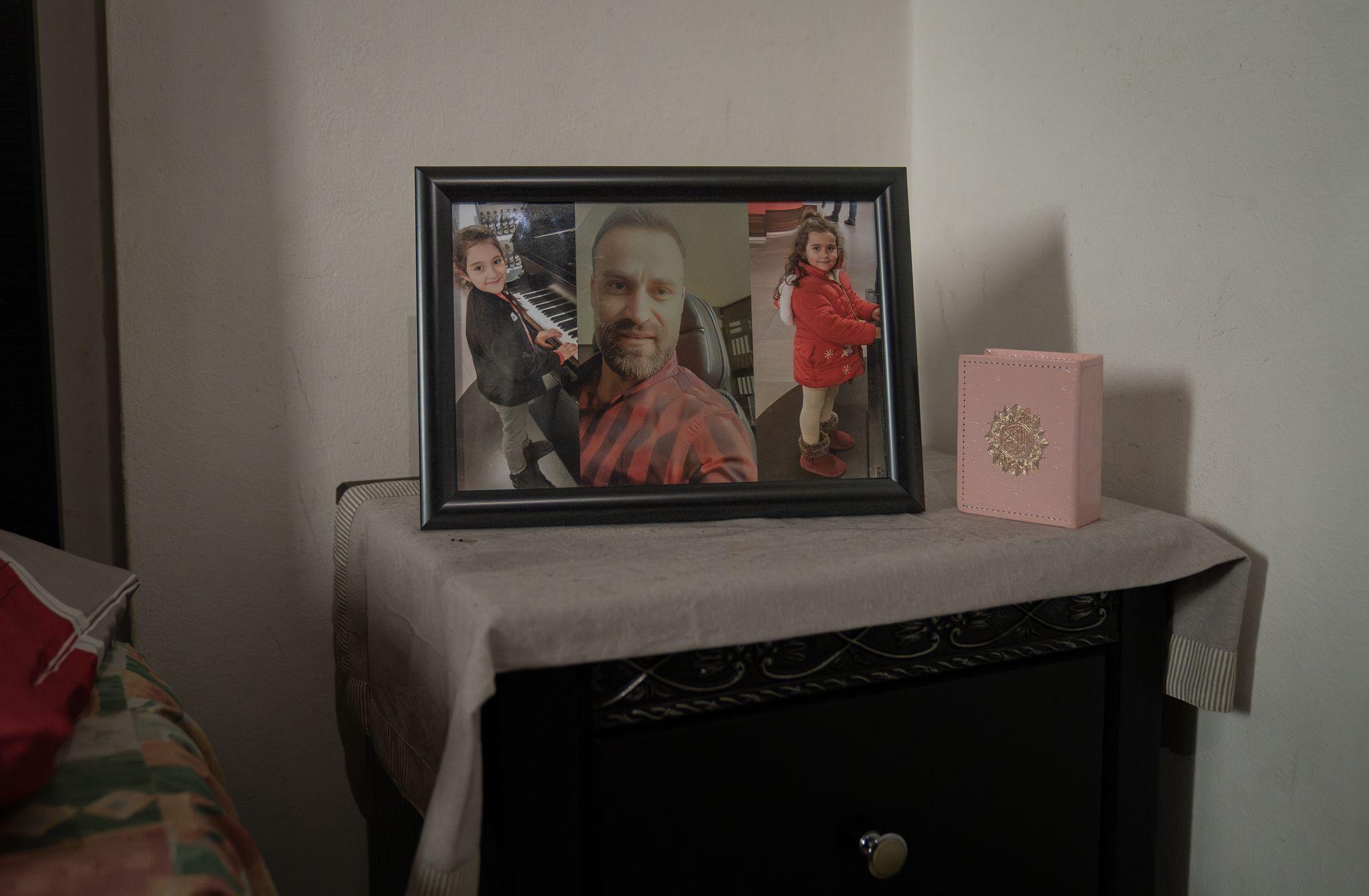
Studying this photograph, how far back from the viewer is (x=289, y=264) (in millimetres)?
1006

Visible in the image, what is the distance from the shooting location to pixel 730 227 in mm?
839

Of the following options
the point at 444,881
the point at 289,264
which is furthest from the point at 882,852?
the point at 289,264

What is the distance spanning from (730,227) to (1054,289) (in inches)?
16.5

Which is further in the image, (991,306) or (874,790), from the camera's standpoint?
(991,306)

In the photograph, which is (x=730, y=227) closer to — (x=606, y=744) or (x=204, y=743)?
(x=606, y=744)

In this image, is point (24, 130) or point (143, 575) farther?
point (143, 575)

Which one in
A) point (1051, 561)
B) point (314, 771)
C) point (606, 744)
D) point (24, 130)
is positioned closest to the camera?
point (606, 744)

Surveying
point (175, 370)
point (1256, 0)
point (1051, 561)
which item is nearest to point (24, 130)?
point (175, 370)

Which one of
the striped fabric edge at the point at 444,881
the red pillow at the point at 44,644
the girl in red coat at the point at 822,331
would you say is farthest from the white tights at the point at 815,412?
the red pillow at the point at 44,644

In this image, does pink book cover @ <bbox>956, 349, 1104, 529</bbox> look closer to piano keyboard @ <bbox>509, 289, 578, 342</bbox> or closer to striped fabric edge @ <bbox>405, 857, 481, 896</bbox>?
piano keyboard @ <bbox>509, 289, 578, 342</bbox>

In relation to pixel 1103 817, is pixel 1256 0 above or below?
above

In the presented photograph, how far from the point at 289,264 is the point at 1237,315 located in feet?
3.08

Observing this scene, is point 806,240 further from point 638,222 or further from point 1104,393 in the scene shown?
point 1104,393

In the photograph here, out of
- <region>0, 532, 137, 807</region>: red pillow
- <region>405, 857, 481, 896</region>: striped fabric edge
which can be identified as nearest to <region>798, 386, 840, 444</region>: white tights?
<region>405, 857, 481, 896</region>: striped fabric edge
